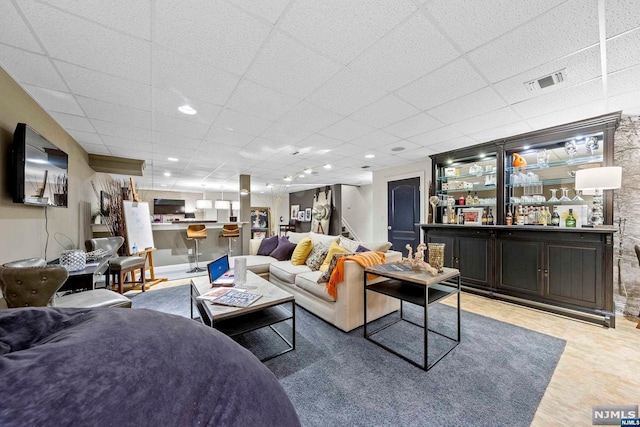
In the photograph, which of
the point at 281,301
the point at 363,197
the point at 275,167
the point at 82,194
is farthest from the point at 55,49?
the point at 363,197

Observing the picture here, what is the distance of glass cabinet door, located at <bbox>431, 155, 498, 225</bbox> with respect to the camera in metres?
4.02

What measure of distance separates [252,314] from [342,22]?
7.69 feet

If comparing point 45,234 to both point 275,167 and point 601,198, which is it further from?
point 601,198

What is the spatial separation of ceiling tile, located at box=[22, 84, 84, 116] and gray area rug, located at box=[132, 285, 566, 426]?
288 cm

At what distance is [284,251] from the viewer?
411 cm

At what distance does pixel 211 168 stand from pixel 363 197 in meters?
5.14

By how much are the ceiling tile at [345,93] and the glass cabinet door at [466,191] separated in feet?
8.55

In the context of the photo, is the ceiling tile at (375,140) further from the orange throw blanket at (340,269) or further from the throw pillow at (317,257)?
the orange throw blanket at (340,269)

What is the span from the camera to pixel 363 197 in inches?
348

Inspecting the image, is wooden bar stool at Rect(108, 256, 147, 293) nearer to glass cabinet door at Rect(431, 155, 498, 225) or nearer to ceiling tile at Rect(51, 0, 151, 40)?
ceiling tile at Rect(51, 0, 151, 40)

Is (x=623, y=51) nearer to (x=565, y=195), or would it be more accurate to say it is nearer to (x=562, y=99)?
(x=562, y=99)

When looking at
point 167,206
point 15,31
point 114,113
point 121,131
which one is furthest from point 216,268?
point 167,206

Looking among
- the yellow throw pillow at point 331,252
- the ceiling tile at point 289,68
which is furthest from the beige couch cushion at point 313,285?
the ceiling tile at point 289,68

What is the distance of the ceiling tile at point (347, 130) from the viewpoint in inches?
122
